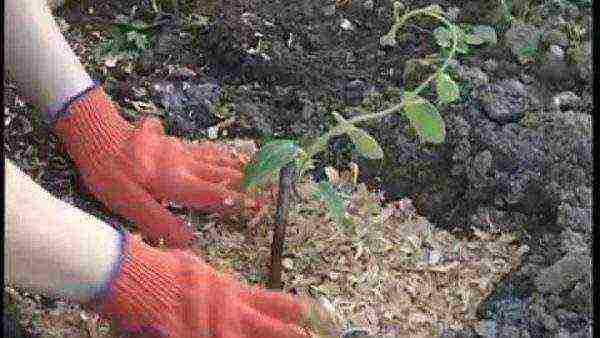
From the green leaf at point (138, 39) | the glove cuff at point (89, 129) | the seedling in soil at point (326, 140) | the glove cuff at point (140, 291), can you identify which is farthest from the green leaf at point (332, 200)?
the green leaf at point (138, 39)

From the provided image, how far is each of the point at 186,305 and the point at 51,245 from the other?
8.6 inches

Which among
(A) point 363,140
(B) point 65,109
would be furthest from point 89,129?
(A) point 363,140

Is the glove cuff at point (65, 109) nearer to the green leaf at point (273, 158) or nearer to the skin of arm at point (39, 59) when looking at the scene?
the skin of arm at point (39, 59)

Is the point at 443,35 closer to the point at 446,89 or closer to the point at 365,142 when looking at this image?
the point at 446,89

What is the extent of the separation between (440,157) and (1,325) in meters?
0.79

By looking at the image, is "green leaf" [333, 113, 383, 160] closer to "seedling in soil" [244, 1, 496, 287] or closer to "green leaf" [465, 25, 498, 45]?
"seedling in soil" [244, 1, 496, 287]

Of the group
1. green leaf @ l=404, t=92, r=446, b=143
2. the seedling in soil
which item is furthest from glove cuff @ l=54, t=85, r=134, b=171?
green leaf @ l=404, t=92, r=446, b=143

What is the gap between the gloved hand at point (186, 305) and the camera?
1.31 meters

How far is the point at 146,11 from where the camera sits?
1951 mm

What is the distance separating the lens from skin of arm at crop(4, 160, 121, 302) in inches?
47.2

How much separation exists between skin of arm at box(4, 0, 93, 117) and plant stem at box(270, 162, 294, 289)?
38cm

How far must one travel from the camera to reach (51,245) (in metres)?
1.22

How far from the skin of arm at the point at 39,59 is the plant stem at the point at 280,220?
1.26 ft

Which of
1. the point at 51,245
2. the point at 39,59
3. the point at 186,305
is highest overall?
the point at 39,59
